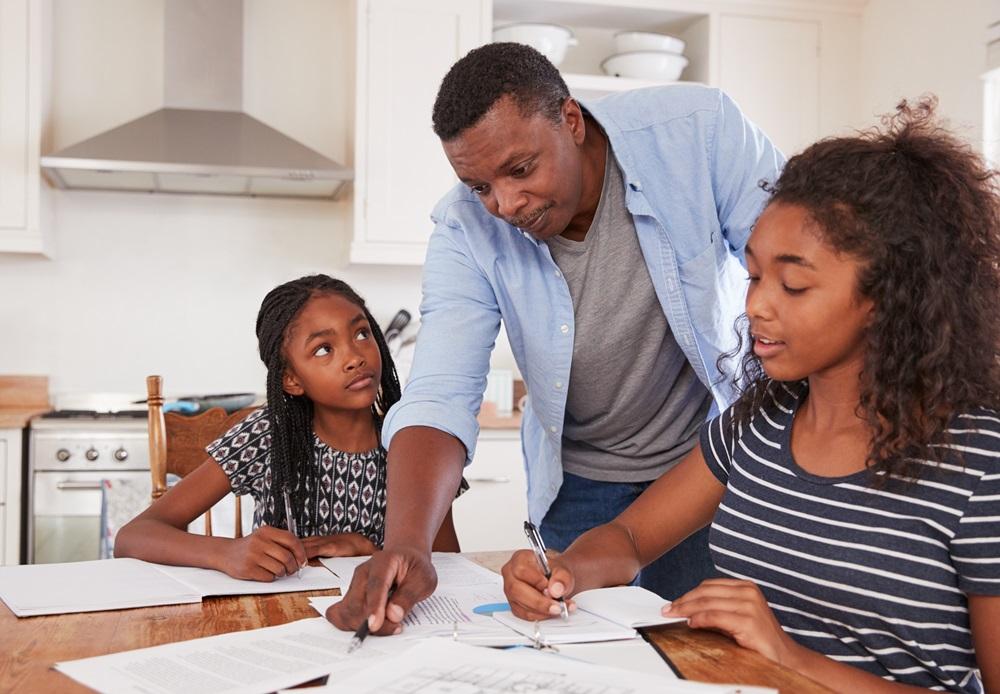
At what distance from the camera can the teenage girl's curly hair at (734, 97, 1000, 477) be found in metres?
1.07

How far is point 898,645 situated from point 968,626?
0.07m

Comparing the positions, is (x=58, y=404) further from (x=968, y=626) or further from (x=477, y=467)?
(x=968, y=626)

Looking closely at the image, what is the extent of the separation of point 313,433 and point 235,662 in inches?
37.0

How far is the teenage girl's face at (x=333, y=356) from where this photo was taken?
1764 millimetres

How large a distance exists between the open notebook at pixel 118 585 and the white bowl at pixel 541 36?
8.27 feet

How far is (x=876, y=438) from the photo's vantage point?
1.09 m

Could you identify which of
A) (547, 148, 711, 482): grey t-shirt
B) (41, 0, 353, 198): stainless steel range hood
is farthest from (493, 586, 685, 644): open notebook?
(41, 0, 353, 198): stainless steel range hood

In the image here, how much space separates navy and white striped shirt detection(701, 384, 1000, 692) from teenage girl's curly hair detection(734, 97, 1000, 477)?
4 centimetres

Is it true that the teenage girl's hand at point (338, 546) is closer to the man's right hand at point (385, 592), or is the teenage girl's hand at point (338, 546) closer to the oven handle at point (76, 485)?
the man's right hand at point (385, 592)

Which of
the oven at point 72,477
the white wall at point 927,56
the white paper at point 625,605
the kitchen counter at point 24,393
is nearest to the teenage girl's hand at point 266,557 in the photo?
the white paper at point 625,605

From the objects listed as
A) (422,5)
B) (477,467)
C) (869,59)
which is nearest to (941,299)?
(477,467)

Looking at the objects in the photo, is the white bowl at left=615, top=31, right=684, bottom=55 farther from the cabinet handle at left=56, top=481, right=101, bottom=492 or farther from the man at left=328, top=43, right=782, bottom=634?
the cabinet handle at left=56, top=481, right=101, bottom=492

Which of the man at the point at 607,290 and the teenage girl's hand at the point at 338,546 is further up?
the man at the point at 607,290

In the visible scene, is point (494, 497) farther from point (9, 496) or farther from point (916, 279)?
point (916, 279)
